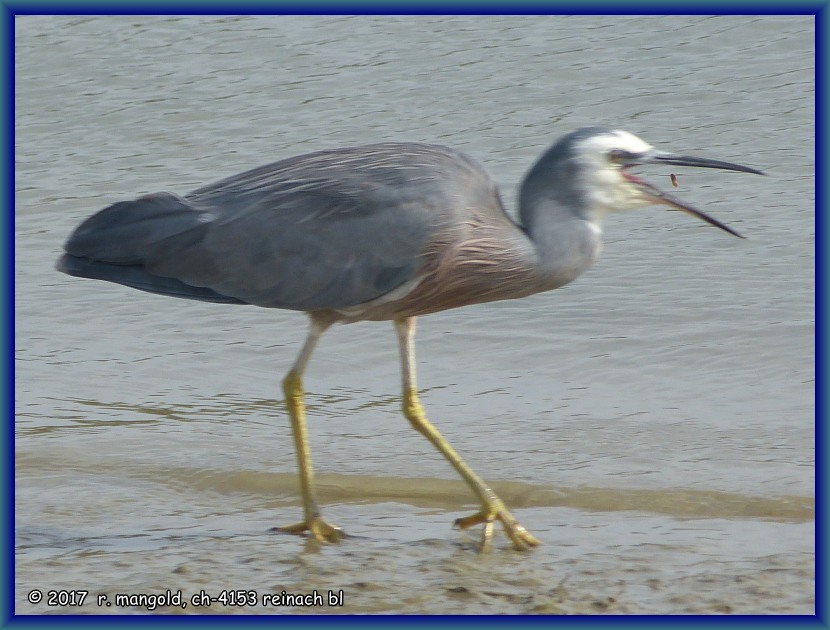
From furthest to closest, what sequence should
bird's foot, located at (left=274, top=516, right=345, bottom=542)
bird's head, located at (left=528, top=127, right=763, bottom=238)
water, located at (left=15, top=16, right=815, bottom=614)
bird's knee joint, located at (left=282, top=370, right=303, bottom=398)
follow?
1. bird's knee joint, located at (left=282, top=370, right=303, bottom=398)
2. bird's foot, located at (left=274, top=516, right=345, bottom=542)
3. bird's head, located at (left=528, top=127, right=763, bottom=238)
4. water, located at (left=15, top=16, right=815, bottom=614)

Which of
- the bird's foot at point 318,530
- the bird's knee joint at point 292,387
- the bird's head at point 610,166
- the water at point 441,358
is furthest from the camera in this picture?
the bird's knee joint at point 292,387

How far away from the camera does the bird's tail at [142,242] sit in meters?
5.32

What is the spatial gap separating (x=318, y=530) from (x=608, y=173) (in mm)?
1694

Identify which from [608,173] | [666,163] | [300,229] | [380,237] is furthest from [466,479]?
[666,163]

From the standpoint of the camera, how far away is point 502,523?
16.9ft

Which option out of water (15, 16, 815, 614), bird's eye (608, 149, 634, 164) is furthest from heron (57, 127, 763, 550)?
water (15, 16, 815, 614)

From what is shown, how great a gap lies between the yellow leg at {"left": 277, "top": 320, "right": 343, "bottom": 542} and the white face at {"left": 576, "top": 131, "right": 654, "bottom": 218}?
115 centimetres

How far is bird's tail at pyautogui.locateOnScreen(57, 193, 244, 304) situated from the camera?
5324 mm

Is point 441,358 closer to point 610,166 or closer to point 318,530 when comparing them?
point 318,530

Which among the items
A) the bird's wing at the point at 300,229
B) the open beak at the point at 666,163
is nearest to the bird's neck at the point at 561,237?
the open beak at the point at 666,163

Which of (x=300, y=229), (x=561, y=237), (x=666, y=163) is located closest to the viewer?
(x=666, y=163)

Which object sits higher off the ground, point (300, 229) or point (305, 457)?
point (300, 229)

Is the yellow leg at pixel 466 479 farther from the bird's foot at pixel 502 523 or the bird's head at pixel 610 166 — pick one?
the bird's head at pixel 610 166

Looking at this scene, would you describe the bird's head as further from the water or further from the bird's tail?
the bird's tail
